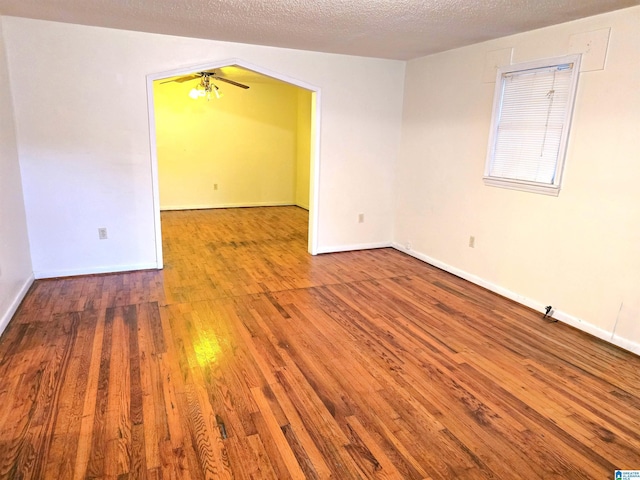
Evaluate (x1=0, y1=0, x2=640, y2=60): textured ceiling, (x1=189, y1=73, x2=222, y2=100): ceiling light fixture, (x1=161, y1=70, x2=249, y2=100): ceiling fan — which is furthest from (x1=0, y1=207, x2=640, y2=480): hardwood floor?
(x1=189, y1=73, x2=222, y2=100): ceiling light fixture

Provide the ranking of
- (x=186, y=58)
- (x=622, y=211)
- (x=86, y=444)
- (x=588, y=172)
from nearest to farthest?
(x=86, y=444) < (x=622, y=211) < (x=588, y=172) < (x=186, y=58)

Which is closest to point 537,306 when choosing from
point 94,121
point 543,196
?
point 543,196

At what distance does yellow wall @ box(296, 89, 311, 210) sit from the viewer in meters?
7.91

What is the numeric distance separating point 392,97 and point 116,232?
142 inches

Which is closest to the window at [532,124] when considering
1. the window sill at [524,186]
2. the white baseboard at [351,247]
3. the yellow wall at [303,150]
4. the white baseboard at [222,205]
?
the window sill at [524,186]

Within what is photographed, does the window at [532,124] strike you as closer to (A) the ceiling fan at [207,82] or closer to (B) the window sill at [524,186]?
(B) the window sill at [524,186]

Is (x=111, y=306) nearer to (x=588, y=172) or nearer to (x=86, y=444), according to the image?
(x=86, y=444)


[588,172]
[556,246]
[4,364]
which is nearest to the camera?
[4,364]

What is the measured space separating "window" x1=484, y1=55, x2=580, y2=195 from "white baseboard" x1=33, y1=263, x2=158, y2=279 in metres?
3.69

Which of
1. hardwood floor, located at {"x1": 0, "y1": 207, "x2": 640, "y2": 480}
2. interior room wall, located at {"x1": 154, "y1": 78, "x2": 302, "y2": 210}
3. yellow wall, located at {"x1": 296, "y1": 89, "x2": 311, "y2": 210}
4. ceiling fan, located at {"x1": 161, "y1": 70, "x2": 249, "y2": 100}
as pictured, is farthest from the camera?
yellow wall, located at {"x1": 296, "y1": 89, "x2": 311, "y2": 210}

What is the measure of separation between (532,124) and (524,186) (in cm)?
54

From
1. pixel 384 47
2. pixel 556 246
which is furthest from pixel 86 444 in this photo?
pixel 384 47

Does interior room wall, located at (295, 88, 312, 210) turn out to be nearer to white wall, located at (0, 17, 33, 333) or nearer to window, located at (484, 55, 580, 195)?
→ window, located at (484, 55, 580, 195)

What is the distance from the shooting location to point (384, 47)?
13.8 ft
